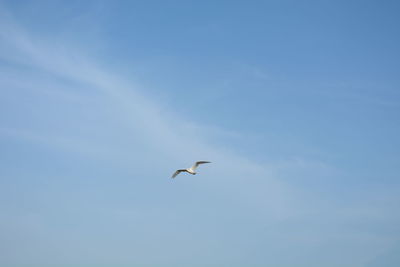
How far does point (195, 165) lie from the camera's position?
527 ft

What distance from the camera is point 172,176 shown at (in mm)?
160000

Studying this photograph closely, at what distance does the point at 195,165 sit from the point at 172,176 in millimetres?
7664
